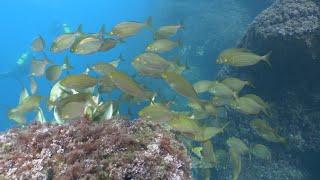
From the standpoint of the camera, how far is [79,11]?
138250 millimetres

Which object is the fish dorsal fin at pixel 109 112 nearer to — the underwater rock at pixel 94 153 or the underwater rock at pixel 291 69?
the underwater rock at pixel 94 153

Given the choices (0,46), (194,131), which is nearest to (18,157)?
(194,131)

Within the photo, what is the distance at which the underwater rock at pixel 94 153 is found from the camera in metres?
3.00

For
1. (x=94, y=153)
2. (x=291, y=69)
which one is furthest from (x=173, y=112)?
(x=291, y=69)

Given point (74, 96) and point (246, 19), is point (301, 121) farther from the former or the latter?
point (246, 19)

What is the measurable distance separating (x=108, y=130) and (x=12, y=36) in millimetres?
140586

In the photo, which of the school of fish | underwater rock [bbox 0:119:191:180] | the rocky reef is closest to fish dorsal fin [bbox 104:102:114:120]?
the school of fish

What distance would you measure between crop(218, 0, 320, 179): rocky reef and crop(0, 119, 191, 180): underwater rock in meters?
4.80

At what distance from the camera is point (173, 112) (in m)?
5.46

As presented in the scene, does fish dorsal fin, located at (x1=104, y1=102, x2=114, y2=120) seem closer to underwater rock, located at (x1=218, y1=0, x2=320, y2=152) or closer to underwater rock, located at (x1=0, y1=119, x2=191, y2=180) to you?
underwater rock, located at (x1=0, y1=119, x2=191, y2=180)

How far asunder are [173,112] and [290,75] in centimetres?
367

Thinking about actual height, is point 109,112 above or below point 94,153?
below

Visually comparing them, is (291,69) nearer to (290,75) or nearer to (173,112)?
(290,75)

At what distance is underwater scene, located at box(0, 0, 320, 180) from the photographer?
3.16 m
